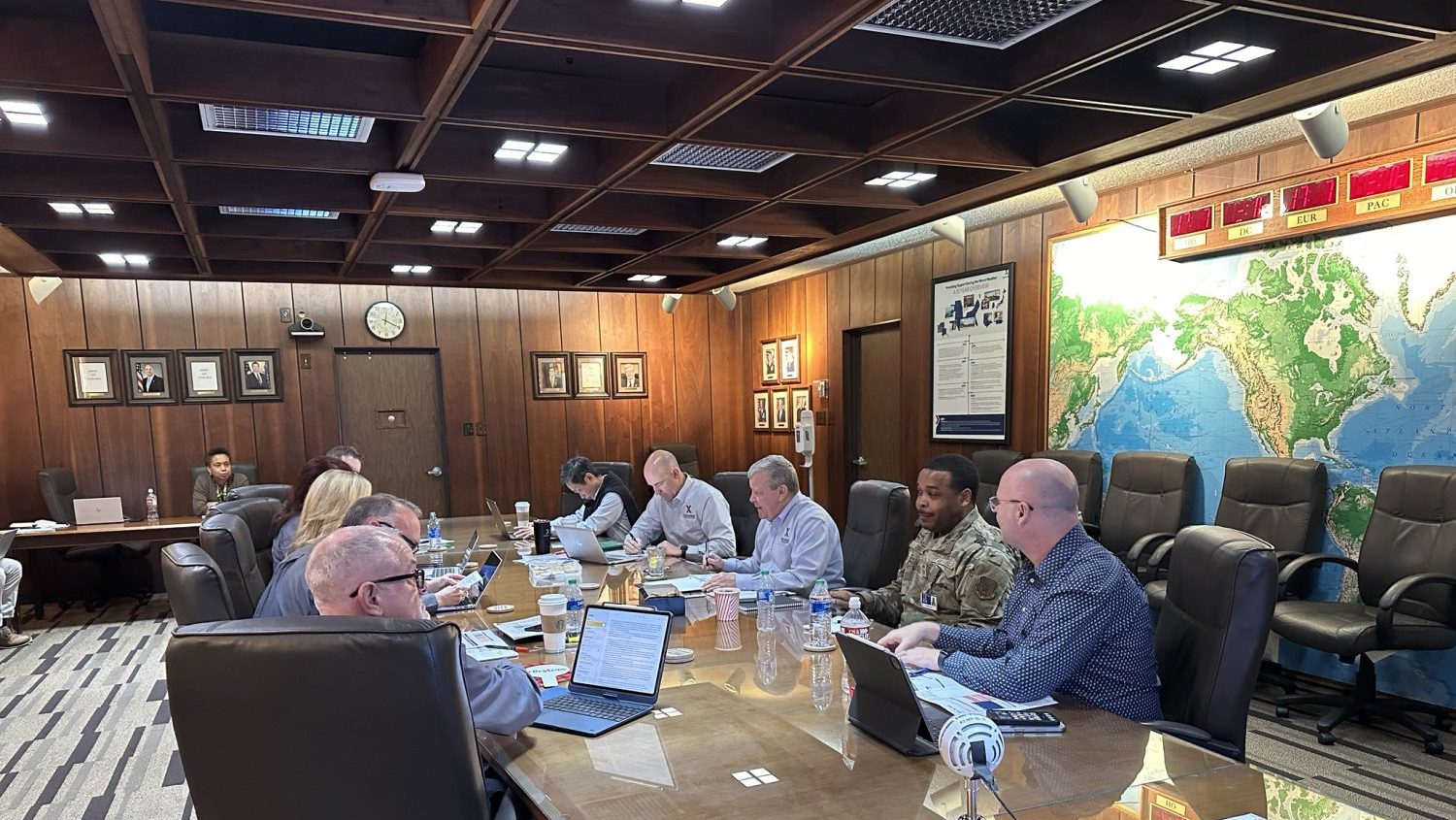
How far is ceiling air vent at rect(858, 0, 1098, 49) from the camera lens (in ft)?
8.57

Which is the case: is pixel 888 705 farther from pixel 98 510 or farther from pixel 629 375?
pixel 629 375

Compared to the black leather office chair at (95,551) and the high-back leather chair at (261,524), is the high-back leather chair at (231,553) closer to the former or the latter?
the high-back leather chair at (261,524)

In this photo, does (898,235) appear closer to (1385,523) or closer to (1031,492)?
(1385,523)

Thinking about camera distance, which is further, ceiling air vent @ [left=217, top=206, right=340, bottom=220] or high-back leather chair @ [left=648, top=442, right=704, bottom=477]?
high-back leather chair @ [left=648, top=442, right=704, bottom=477]

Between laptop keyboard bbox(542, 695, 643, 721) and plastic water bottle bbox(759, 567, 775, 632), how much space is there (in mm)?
836

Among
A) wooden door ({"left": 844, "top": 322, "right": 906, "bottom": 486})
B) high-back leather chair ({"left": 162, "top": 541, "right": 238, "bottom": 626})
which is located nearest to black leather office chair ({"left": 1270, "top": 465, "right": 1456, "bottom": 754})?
wooden door ({"left": 844, "top": 322, "right": 906, "bottom": 486})

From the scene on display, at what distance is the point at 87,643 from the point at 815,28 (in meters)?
6.51

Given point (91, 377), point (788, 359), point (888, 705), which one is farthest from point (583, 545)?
point (91, 377)

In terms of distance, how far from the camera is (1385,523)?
12.3 ft

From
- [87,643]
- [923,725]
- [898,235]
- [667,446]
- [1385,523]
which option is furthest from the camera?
[667,446]

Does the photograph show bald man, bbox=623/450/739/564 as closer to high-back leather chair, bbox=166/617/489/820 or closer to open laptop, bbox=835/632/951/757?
open laptop, bbox=835/632/951/757

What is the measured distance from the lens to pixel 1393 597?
3.39 meters

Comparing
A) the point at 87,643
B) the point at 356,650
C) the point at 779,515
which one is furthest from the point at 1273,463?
the point at 87,643

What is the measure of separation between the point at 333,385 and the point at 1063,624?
773 centimetres
